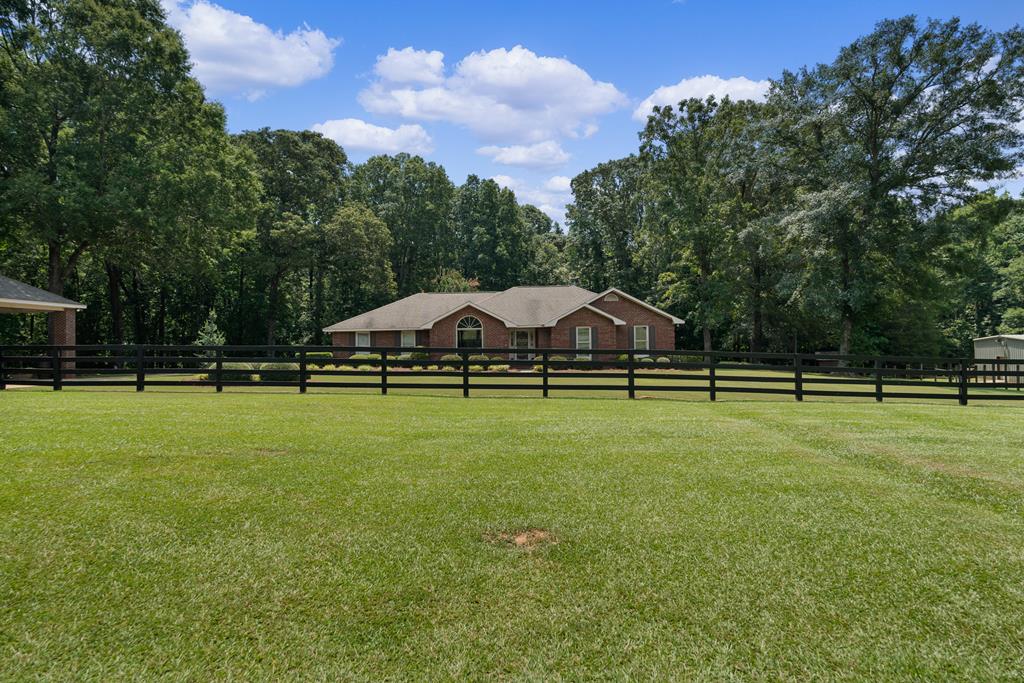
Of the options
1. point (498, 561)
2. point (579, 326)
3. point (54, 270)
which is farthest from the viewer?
point (579, 326)

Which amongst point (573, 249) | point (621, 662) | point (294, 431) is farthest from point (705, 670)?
point (573, 249)

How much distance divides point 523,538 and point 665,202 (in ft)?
133

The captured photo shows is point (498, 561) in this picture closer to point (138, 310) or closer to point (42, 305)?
point (42, 305)

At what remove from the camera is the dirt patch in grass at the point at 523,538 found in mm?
4086

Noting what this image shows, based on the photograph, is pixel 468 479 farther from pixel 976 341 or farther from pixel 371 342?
pixel 976 341

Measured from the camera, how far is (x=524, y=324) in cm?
3406

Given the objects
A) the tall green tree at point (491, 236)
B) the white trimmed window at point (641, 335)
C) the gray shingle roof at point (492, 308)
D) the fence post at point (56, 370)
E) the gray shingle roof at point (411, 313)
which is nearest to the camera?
the fence post at point (56, 370)

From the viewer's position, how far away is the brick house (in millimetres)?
34000

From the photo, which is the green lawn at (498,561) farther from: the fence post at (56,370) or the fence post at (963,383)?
the fence post at (56,370)

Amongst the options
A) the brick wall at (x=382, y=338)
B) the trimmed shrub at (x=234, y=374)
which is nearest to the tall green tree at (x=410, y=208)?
the brick wall at (x=382, y=338)

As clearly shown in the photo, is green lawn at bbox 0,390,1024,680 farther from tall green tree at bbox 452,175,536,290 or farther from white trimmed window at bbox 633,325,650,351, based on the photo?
tall green tree at bbox 452,175,536,290

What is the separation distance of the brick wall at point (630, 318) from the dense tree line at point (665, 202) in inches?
237

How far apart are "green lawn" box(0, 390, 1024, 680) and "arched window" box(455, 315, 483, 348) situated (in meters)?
27.1

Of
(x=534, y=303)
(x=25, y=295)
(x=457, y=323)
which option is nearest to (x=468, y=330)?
(x=457, y=323)
